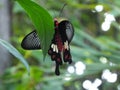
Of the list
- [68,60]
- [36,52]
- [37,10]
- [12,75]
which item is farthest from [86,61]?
[37,10]

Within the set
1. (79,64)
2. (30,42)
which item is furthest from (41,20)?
(79,64)

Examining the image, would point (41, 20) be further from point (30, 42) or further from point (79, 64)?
point (79, 64)

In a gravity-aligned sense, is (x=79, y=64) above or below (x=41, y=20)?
below

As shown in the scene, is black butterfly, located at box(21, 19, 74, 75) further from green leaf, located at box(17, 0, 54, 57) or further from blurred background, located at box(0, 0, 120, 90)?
blurred background, located at box(0, 0, 120, 90)

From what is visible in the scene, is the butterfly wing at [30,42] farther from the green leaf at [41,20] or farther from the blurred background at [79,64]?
the blurred background at [79,64]

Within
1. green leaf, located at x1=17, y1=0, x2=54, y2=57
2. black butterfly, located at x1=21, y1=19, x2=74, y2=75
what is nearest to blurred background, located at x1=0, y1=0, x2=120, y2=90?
black butterfly, located at x1=21, y1=19, x2=74, y2=75

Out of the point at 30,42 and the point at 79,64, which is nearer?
the point at 30,42
